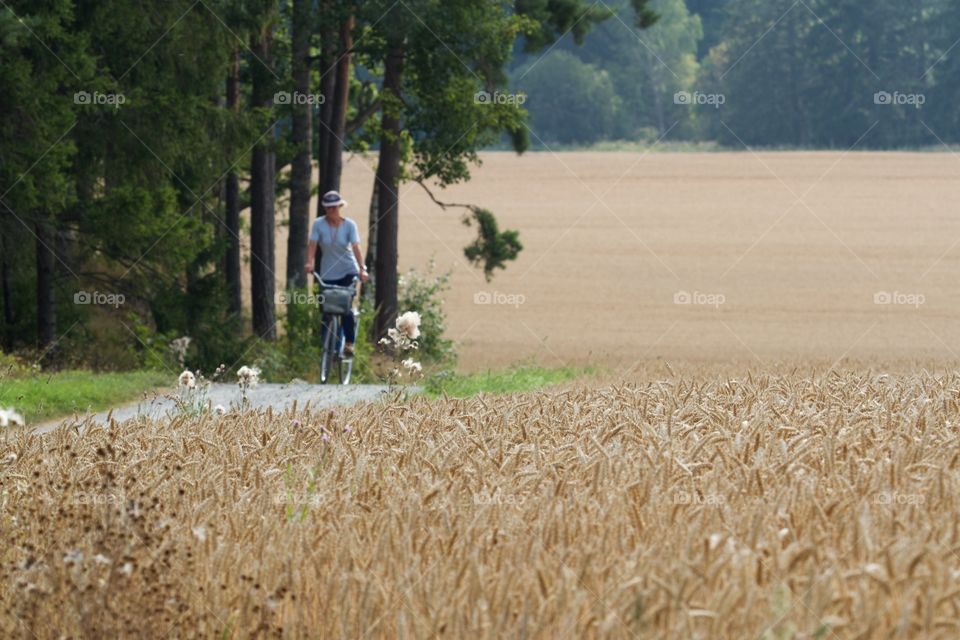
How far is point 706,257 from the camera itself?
238 ft

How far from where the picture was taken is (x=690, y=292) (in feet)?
200

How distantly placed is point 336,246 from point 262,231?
14068mm

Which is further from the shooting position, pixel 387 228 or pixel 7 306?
pixel 387 228

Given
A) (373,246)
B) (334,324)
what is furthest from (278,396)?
(373,246)

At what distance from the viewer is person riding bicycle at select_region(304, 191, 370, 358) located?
61.3ft

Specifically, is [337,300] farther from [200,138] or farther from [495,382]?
[200,138]

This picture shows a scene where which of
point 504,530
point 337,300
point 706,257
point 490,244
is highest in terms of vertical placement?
point 706,257

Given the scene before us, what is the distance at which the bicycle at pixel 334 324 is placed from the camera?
18922 mm

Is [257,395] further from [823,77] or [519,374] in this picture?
[823,77]

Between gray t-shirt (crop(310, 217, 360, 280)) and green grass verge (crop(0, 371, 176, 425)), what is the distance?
2.58 meters

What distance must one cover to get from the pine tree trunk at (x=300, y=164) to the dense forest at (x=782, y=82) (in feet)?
195

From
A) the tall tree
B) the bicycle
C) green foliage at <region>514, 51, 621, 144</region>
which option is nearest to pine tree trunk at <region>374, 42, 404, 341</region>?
the tall tree

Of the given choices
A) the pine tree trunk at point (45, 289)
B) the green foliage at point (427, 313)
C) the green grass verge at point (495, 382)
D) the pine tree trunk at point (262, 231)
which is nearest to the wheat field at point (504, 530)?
the green grass verge at point (495, 382)

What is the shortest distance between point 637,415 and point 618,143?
378 feet
